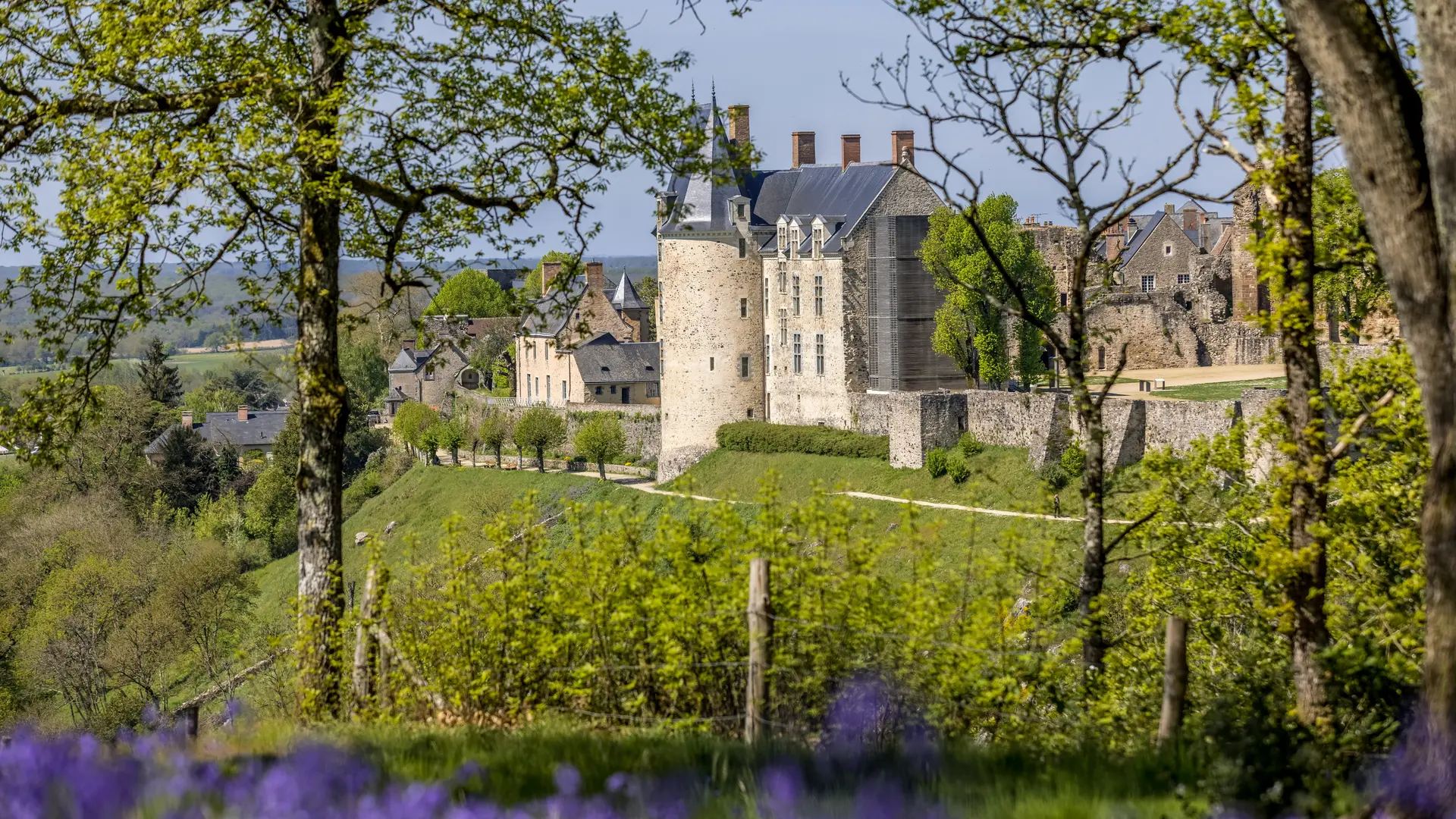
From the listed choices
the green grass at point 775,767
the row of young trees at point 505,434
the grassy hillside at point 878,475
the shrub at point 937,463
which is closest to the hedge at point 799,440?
the grassy hillside at point 878,475

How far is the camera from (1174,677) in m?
6.16

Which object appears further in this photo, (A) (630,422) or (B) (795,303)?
(A) (630,422)

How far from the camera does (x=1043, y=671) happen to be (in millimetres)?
7344

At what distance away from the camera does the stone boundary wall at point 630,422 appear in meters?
57.8

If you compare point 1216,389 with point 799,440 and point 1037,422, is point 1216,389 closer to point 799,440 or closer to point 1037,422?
point 1037,422

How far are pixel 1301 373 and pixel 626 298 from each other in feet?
251

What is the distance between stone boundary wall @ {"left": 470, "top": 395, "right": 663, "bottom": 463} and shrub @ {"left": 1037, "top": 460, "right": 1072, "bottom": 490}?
1850 cm

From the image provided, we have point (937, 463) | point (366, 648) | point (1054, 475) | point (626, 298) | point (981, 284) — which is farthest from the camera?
point (626, 298)

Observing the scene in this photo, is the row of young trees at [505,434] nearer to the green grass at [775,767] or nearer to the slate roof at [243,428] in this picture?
the slate roof at [243,428]

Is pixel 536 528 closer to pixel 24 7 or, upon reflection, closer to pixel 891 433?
pixel 24 7

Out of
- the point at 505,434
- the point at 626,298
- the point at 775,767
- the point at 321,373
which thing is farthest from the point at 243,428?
the point at 775,767

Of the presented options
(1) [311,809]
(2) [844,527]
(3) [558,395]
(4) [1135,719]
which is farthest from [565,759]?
(3) [558,395]

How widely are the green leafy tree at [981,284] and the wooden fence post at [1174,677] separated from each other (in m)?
38.6

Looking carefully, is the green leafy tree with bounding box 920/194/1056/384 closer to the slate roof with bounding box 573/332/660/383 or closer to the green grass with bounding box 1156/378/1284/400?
the green grass with bounding box 1156/378/1284/400
